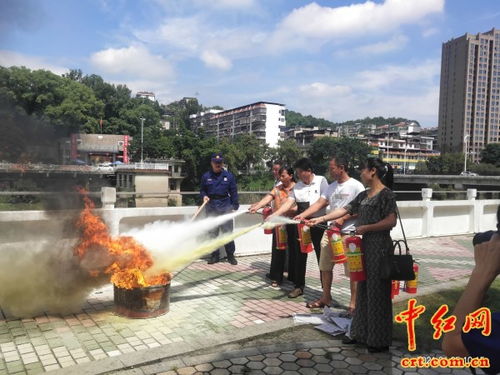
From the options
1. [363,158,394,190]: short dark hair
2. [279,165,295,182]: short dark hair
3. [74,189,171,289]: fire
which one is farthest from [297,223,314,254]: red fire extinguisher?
[74,189,171,289]: fire

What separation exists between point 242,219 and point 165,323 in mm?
4689

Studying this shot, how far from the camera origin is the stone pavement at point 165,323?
4258mm

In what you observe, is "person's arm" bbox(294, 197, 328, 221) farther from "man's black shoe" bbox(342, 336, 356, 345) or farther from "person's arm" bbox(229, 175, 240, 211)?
"person's arm" bbox(229, 175, 240, 211)

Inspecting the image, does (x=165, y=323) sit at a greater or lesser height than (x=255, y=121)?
lesser

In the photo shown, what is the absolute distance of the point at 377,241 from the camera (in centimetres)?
450

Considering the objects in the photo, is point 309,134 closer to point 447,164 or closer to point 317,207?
point 447,164

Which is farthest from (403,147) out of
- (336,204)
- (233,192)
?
(336,204)

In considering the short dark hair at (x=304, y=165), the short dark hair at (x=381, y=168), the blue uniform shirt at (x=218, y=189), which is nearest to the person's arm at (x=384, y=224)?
the short dark hair at (x=381, y=168)

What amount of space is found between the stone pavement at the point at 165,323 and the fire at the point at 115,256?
1.68ft

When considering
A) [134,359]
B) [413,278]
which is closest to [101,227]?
[134,359]

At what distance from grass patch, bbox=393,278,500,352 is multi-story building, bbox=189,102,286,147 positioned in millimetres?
121707

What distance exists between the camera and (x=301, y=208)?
664 cm

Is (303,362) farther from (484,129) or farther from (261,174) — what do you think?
(484,129)

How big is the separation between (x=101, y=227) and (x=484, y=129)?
135 m
